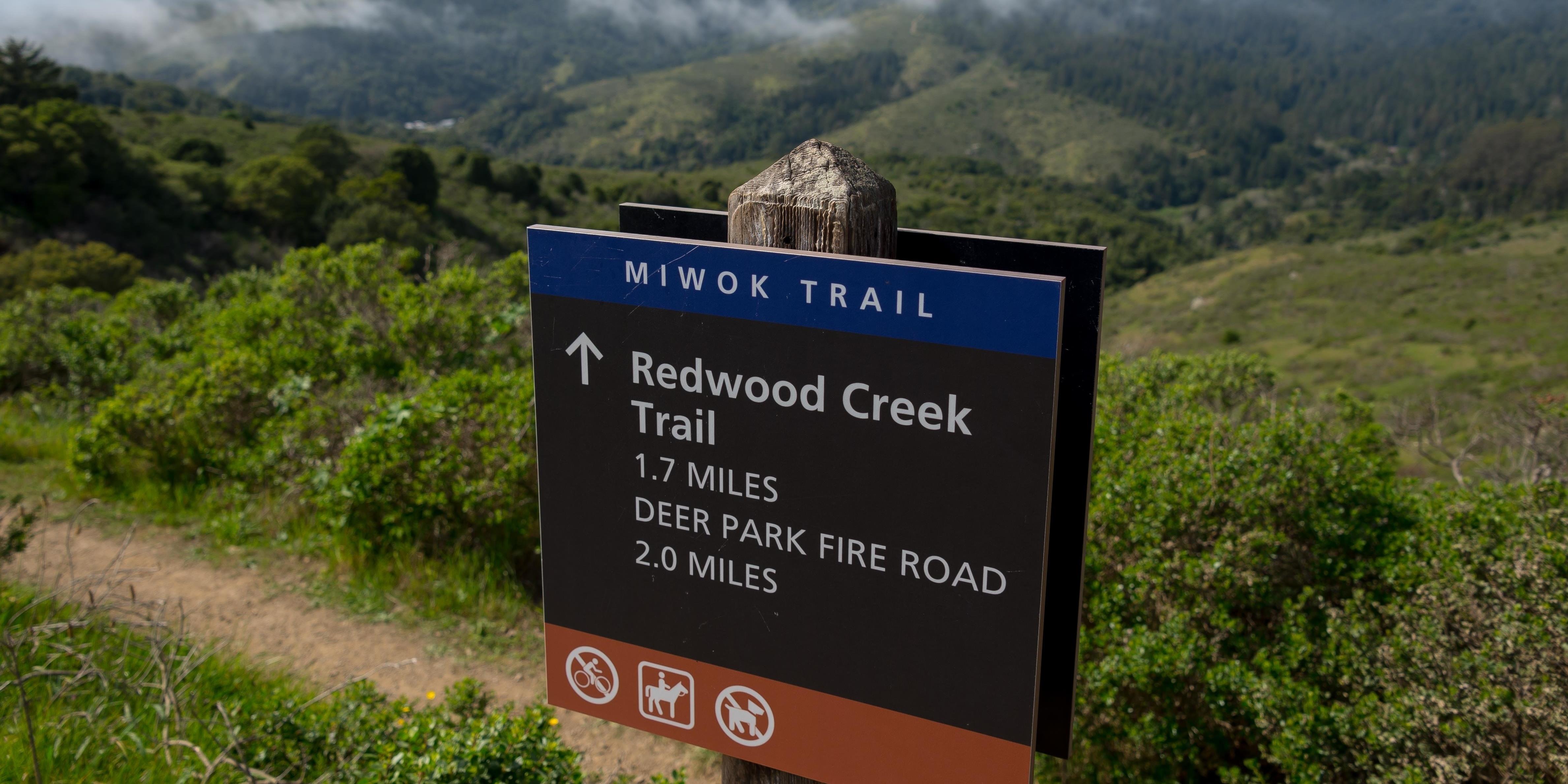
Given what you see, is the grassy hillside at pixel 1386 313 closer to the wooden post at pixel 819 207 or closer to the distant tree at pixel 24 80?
the wooden post at pixel 819 207

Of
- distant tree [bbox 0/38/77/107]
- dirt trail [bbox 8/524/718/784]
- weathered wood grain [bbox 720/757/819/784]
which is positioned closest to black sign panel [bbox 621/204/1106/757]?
weathered wood grain [bbox 720/757/819/784]

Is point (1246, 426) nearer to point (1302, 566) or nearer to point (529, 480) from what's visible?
point (1302, 566)

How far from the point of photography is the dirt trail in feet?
12.6

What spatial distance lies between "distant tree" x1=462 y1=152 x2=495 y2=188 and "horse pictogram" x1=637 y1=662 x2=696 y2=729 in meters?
48.6

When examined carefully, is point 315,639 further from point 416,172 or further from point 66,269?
point 416,172

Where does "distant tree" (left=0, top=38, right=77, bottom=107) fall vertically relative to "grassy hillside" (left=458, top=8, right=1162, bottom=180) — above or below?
below

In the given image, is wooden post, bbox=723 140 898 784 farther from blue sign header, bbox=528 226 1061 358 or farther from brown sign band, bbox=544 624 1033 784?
brown sign band, bbox=544 624 1033 784

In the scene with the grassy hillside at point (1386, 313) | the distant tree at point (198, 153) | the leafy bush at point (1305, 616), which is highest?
the distant tree at point (198, 153)

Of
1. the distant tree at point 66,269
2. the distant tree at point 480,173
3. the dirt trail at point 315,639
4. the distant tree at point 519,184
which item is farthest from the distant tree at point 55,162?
the dirt trail at point 315,639

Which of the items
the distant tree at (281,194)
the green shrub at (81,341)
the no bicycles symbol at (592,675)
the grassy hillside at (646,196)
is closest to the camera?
the no bicycles symbol at (592,675)

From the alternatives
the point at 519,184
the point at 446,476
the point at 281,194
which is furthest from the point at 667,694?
the point at 519,184

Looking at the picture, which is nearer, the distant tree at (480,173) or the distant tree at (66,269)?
the distant tree at (66,269)

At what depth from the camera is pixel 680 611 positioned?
171cm

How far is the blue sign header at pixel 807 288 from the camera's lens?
4.41 ft
